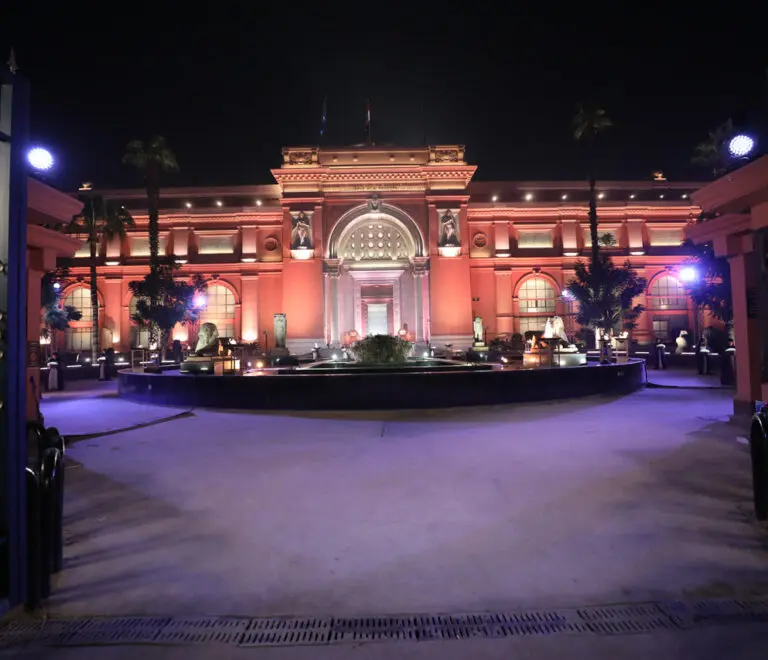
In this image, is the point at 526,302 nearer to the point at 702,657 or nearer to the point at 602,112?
the point at 602,112

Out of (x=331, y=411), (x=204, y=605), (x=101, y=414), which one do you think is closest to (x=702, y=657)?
(x=204, y=605)

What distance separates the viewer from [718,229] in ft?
31.2

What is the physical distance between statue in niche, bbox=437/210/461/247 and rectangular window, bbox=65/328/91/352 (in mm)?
25153

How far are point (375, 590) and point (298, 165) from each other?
104 feet

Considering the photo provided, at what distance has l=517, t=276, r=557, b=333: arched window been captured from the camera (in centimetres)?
3634

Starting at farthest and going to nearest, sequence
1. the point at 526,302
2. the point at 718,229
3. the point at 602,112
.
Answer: the point at 526,302 < the point at 602,112 < the point at 718,229

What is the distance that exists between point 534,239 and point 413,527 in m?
35.3

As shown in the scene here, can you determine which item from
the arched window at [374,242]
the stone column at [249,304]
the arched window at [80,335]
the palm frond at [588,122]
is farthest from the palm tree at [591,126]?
the arched window at [80,335]

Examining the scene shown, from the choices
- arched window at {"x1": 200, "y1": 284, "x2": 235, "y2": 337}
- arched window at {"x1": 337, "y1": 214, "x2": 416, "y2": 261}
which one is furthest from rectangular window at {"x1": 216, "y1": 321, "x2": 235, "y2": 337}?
arched window at {"x1": 337, "y1": 214, "x2": 416, "y2": 261}

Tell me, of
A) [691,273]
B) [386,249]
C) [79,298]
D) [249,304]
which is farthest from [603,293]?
[79,298]

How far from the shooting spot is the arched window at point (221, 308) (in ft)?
119

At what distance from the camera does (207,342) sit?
18.7 m

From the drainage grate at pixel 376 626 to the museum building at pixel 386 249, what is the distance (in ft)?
89.7

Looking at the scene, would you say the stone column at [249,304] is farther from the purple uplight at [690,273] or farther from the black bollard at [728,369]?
the black bollard at [728,369]
